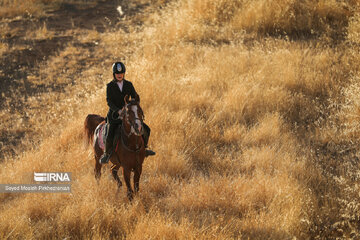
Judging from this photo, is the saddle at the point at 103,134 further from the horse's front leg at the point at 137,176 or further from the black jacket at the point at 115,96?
the horse's front leg at the point at 137,176

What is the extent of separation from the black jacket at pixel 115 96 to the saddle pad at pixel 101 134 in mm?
230

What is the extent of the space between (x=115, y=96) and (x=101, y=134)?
0.72 m

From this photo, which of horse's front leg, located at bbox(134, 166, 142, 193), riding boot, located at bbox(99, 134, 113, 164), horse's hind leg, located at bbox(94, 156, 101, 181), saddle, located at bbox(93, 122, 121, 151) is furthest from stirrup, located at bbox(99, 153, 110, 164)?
horse's hind leg, located at bbox(94, 156, 101, 181)

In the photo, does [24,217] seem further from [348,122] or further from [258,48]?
[258,48]

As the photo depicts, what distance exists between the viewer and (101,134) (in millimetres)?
4871

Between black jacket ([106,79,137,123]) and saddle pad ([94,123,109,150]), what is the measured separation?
230mm

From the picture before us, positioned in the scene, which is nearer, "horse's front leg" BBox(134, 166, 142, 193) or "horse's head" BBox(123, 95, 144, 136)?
"horse's head" BBox(123, 95, 144, 136)

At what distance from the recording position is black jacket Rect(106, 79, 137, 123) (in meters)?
4.44

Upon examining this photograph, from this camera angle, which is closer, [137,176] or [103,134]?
[137,176]

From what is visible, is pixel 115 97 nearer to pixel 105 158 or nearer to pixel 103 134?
pixel 103 134

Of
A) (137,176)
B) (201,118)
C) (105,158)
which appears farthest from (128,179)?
(201,118)

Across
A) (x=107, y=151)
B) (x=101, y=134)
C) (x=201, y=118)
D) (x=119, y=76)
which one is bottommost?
(x=201, y=118)

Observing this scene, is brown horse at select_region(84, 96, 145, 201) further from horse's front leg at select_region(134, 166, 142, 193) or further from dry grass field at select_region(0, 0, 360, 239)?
dry grass field at select_region(0, 0, 360, 239)

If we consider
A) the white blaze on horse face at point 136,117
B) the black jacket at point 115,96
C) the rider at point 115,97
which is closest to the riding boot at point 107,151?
the rider at point 115,97
